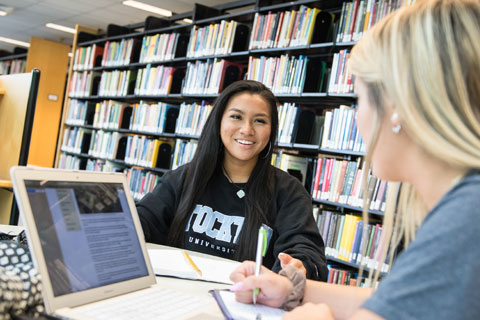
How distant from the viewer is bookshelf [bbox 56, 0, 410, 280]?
10.5 ft

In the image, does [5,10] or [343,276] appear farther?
[5,10]

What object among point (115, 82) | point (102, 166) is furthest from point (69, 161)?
point (115, 82)

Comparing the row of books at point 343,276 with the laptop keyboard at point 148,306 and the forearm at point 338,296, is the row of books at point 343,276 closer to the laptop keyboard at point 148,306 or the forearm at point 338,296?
the forearm at point 338,296

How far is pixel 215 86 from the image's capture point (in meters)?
4.20

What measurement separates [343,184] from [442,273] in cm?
257

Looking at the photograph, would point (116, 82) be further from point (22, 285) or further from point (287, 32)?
point (22, 285)

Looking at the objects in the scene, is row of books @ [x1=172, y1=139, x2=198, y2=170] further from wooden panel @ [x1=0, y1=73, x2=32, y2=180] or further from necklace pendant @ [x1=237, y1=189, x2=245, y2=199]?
necklace pendant @ [x1=237, y1=189, x2=245, y2=199]

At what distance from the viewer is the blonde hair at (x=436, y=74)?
0.69m

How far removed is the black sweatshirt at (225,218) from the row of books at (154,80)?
9.85 ft

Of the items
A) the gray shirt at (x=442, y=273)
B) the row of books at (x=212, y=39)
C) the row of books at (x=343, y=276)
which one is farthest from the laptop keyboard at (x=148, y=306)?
the row of books at (x=212, y=39)

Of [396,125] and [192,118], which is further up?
[192,118]

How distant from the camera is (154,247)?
1618 mm

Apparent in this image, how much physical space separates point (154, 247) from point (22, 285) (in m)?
0.80

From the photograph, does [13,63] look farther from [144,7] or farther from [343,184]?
[343,184]
